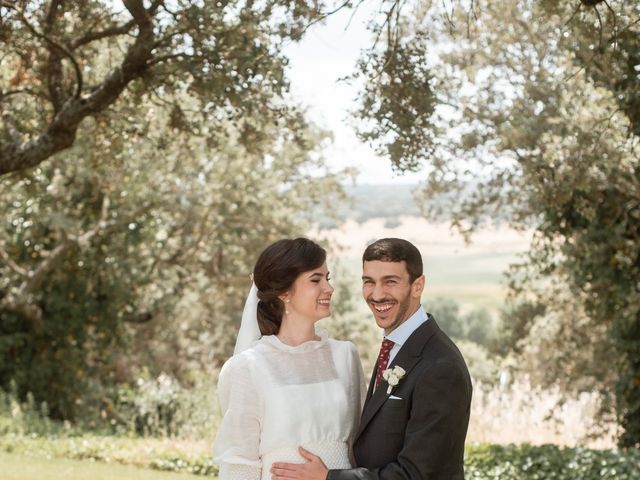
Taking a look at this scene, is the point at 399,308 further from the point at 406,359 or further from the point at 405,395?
the point at 405,395

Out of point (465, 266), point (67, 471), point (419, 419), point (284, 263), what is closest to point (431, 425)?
point (419, 419)

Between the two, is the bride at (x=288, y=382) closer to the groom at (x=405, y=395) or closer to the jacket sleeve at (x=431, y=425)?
the groom at (x=405, y=395)

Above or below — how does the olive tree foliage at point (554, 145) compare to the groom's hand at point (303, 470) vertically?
above

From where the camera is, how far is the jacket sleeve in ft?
10.9

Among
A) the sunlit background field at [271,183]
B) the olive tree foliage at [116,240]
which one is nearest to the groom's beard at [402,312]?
the sunlit background field at [271,183]

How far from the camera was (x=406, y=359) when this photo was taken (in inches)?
139

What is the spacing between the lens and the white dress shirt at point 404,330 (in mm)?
3627

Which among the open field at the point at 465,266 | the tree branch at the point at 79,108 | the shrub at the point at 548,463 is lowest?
the shrub at the point at 548,463

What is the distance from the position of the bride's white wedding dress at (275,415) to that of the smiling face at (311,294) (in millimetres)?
182

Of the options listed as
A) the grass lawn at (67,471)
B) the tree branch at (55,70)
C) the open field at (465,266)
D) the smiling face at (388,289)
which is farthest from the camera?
the open field at (465,266)

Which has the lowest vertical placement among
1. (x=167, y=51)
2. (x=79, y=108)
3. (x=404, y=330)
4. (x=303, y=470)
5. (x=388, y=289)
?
(x=303, y=470)

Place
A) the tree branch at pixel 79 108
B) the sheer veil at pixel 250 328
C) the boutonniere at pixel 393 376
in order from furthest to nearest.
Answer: the tree branch at pixel 79 108 < the sheer veil at pixel 250 328 < the boutonniere at pixel 393 376

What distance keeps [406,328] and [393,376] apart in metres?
0.25

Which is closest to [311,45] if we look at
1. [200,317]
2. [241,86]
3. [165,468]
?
[241,86]
